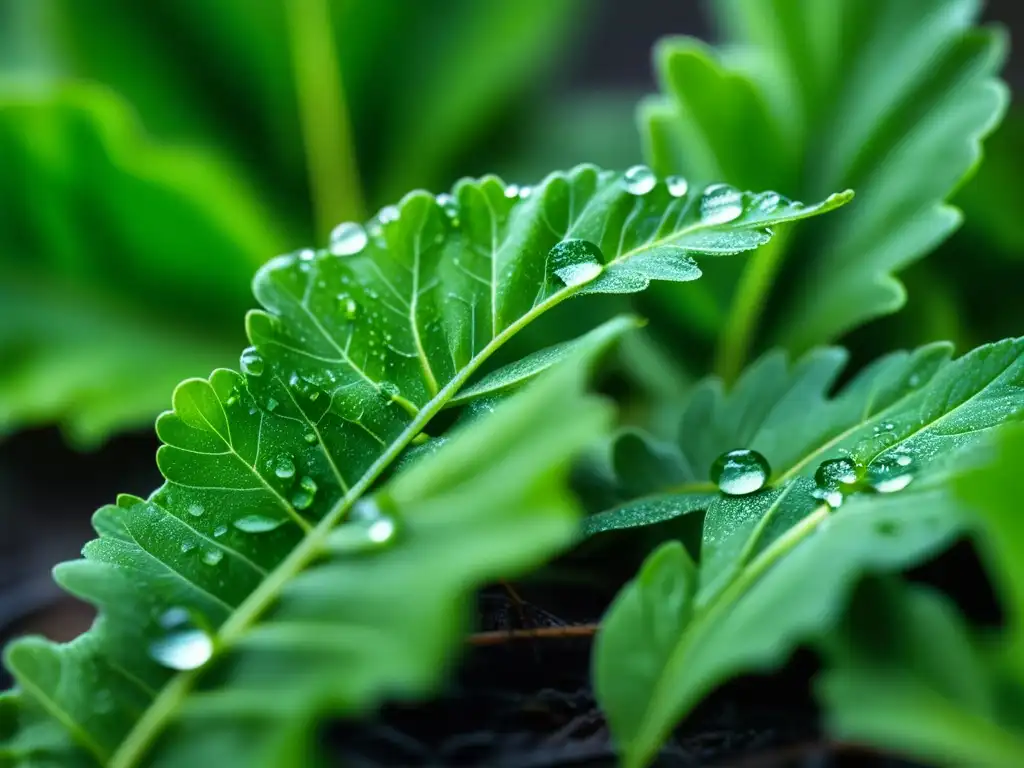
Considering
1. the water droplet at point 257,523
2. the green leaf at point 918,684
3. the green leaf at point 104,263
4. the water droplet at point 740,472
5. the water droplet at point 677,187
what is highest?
the green leaf at point 104,263

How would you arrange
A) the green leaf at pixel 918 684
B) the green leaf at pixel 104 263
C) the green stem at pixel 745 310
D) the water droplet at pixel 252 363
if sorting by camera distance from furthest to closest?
the green leaf at pixel 104 263
the green stem at pixel 745 310
the water droplet at pixel 252 363
the green leaf at pixel 918 684

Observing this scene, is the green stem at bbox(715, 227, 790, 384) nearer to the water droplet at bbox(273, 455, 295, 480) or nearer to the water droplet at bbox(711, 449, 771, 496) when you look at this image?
the water droplet at bbox(711, 449, 771, 496)

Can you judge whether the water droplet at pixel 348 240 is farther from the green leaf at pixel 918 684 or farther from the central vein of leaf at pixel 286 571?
the green leaf at pixel 918 684

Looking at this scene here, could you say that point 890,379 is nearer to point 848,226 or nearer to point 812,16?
point 848,226

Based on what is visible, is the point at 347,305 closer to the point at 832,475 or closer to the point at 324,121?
the point at 832,475

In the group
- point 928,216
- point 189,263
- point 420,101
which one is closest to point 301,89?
point 420,101

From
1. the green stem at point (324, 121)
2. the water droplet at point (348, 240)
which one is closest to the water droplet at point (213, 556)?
the water droplet at point (348, 240)

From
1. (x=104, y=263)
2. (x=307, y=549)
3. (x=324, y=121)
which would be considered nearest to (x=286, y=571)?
(x=307, y=549)

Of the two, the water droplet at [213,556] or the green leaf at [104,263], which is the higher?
the green leaf at [104,263]
